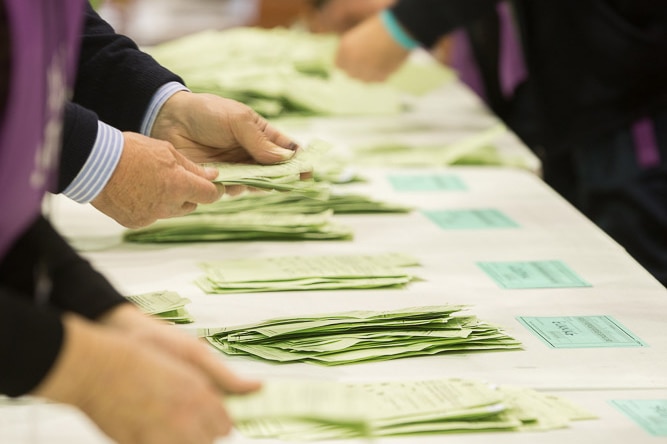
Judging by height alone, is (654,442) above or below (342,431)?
above

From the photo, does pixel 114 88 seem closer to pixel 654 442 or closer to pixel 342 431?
pixel 342 431

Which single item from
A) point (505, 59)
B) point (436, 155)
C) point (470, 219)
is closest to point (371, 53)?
point (505, 59)

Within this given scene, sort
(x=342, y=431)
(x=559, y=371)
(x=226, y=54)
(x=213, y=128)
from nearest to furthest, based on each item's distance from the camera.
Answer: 1. (x=342, y=431)
2. (x=559, y=371)
3. (x=213, y=128)
4. (x=226, y=54)

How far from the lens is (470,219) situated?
5.92 feet

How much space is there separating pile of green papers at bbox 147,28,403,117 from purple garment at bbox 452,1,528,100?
11.2 inches

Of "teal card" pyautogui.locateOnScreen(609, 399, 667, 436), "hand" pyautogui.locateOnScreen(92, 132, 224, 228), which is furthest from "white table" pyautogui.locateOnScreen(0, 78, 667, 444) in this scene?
"hand" pyautogui.locateOnScreen(92, 132, 224, 228)

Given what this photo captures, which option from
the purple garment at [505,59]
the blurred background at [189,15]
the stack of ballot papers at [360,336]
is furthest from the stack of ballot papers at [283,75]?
the blurred background at [189,15]

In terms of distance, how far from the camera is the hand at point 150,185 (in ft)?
4.35

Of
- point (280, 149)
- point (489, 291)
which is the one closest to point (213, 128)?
point (280, 149)

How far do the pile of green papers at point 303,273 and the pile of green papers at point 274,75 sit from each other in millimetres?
879

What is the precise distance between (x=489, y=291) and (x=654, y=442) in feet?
1.51

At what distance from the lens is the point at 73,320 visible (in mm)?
752

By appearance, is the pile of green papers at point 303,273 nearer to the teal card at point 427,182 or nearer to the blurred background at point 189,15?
the teal card at point 427,182

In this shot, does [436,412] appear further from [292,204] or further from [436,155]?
[436,155]
